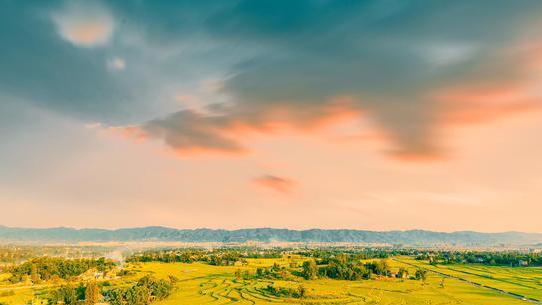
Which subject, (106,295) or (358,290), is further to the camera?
(358,290)

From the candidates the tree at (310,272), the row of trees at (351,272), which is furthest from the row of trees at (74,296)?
the row of trees at (351,272)

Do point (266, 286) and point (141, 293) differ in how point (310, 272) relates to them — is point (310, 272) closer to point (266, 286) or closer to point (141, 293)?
point (266, 286)

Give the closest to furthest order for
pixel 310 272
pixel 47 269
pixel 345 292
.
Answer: pixel 345 292 < pixel 47 269 < pixel 310 272

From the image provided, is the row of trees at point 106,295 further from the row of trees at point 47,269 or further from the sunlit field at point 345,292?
the row of trees at point 47,269

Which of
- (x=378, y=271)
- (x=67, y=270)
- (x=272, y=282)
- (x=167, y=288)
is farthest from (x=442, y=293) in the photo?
(x=67, y=270)

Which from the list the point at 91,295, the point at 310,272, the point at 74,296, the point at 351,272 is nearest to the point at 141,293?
the point at 91,295

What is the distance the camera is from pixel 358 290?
14925 cm

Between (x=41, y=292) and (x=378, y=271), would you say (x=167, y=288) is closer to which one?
(x=41, y=292)

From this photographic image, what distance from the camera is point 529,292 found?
473ft

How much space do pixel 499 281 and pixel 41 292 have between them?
17771 cm

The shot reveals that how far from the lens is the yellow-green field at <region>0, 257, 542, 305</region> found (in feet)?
420

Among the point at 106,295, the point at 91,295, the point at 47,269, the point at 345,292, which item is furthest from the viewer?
the point at 47,269

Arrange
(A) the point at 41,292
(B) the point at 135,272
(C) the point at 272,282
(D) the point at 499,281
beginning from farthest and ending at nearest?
(B) the point at 135,272
(D) the point at 499,281
(C) the point at 272,282
(A) the point at 41,292

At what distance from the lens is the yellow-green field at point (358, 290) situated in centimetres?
12794
